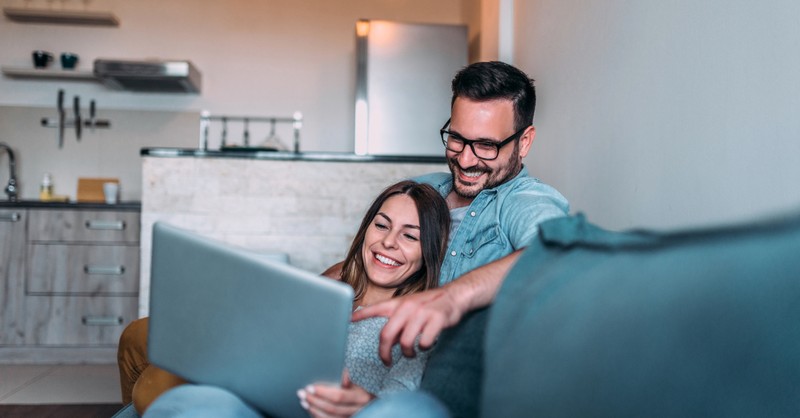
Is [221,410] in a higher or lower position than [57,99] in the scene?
lower

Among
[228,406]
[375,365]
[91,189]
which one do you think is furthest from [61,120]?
[228,406]

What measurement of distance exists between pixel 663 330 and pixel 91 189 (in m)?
5.05

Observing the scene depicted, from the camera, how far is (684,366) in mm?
735

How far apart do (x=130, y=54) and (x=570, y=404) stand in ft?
17.4

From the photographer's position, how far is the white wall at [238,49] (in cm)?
536

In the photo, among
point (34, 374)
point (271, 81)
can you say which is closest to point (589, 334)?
Result: point (34, 374)

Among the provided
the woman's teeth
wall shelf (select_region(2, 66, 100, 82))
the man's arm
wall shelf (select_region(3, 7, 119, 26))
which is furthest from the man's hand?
wall shelf (select_region(3, 7, 119, 26))

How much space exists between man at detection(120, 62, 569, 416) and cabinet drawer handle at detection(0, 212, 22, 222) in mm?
3245

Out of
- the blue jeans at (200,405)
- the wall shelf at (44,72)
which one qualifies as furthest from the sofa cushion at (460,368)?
the wall shelf at (44,72)

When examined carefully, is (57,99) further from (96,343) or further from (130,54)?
(96,343)

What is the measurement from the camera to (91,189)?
202 inches

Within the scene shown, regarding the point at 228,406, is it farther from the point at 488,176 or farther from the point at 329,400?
the point at 488,176

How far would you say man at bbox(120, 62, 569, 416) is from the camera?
1097 mm

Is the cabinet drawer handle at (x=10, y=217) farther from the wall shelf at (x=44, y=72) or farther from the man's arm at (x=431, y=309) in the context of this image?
the man's arm at (x=431, y=309)
